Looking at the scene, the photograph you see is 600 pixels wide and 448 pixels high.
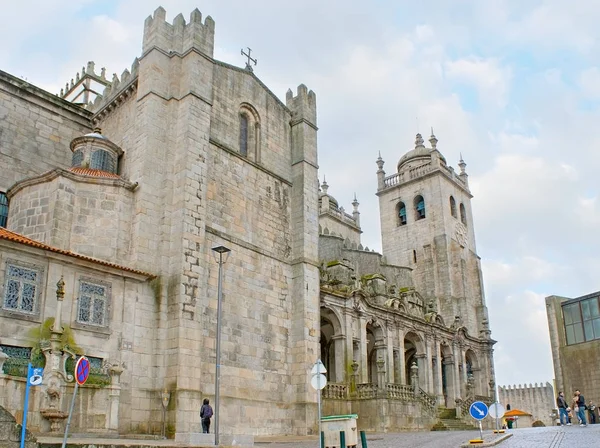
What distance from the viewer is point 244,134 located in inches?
967

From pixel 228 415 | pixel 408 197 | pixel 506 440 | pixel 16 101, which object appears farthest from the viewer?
pixel 408 197

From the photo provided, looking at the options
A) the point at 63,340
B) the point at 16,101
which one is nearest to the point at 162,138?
the point at 16,101

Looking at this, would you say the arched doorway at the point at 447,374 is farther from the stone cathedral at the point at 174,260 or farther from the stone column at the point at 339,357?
the stone column at the point at 339,357

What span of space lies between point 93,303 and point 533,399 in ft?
158

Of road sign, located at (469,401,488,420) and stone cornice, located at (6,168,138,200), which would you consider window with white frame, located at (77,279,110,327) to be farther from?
road sign, located at (469,401,488,420)

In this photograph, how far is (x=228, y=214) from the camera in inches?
876

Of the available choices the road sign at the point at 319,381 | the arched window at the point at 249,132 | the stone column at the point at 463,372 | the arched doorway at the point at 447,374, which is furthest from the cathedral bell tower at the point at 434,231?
the road sign at the point at 319,381

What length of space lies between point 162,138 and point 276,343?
8611 mm

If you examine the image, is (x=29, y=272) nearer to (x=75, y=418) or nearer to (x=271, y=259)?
(x=75, y=418)

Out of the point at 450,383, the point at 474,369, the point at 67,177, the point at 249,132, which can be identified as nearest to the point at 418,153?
the point at 474,369

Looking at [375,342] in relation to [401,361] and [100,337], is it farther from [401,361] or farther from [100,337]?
[100,337]

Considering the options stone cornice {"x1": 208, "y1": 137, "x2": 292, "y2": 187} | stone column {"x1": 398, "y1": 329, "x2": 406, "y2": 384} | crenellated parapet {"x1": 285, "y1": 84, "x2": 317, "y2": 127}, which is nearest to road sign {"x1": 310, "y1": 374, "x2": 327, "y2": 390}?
stone cornice {"x1": 208, "y1": 137, "x2": 292, "y2": 187}

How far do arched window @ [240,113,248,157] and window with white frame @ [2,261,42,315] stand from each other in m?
10.1

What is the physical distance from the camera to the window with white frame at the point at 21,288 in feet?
50.3
